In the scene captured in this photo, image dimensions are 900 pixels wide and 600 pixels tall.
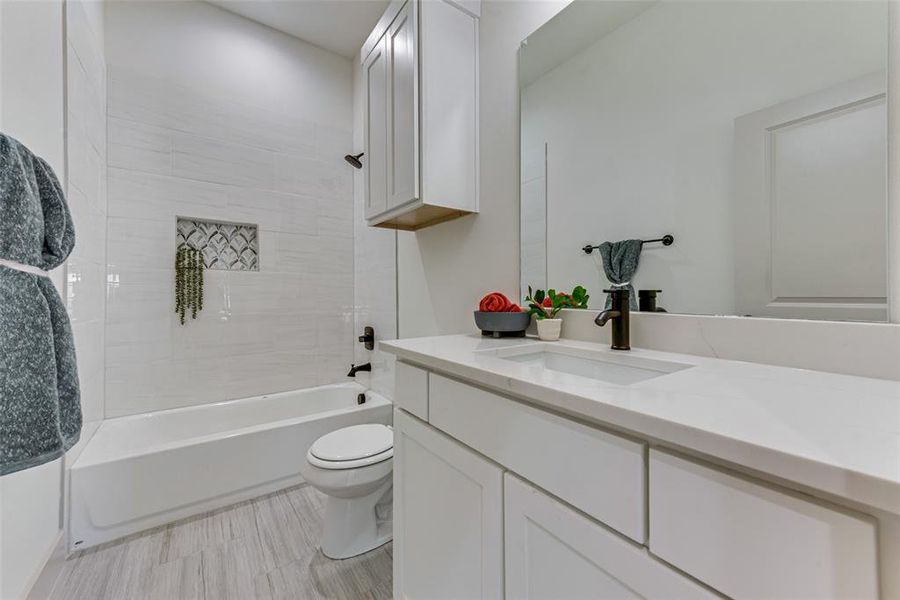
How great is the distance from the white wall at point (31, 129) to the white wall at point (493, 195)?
4.87 ft

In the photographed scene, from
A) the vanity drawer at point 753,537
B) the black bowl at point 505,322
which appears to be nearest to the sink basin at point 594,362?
the black bowl at point 505,322

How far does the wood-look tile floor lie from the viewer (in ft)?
4.62

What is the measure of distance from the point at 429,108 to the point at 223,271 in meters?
1.83

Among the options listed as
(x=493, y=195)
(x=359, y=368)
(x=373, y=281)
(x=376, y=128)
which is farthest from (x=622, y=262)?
(x=359, y=368)

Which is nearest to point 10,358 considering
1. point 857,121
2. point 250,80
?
point 857,121

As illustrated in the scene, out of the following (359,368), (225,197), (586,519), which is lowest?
(359,368)

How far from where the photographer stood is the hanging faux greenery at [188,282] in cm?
234

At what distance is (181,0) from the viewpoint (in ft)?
7.64

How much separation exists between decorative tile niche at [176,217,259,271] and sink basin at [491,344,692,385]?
219cm

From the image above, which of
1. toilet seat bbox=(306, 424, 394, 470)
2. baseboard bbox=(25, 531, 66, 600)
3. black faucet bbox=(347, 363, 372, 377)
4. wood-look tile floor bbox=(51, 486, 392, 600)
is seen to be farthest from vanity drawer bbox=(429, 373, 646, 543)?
black faucet bbox=(347, 363, 372, 377)

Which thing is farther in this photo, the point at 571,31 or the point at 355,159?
the point at 355,159

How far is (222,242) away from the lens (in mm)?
2516

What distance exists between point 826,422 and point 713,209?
0.65 meters

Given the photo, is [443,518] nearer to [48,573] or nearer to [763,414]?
[763,414]
